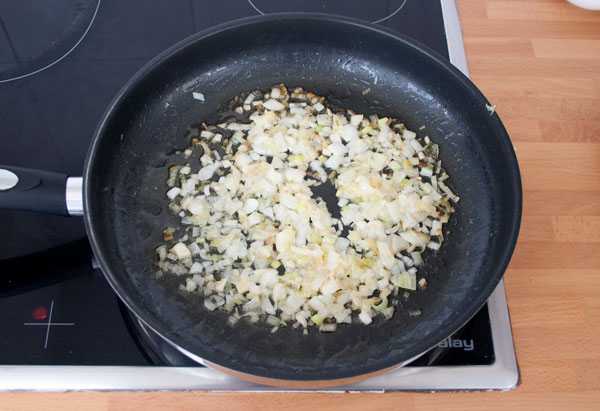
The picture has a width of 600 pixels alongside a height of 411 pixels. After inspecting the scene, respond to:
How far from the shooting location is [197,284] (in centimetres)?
93

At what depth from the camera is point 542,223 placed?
1016mm

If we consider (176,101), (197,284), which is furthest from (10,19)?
(197,284)

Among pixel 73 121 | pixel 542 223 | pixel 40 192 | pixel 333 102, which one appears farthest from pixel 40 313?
pixel 542 223

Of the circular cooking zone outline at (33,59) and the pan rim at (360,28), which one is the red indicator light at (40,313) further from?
the circular cooking zone outline at (33,59)

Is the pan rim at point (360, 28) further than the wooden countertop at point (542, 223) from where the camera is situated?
No

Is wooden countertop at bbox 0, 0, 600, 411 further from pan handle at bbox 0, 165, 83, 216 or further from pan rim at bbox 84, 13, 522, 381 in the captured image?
pan handle at bbox 0, 165, 83, 216

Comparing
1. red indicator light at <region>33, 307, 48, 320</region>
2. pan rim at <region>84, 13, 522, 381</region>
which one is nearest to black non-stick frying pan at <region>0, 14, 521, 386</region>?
pan rim at <region>84, 13, 522, 381</region>

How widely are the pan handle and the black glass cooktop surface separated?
11 cm

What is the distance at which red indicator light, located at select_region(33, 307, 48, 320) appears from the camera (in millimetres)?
882

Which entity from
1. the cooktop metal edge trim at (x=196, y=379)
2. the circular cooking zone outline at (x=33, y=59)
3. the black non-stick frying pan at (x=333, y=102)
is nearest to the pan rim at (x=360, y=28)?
the black non-stick frying pan at (x=333, y=102)

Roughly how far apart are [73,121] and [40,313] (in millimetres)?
389

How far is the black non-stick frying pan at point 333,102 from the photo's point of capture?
2.77 ft

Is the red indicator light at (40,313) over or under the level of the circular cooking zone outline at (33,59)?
under

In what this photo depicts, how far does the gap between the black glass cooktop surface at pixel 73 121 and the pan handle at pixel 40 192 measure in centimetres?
11
